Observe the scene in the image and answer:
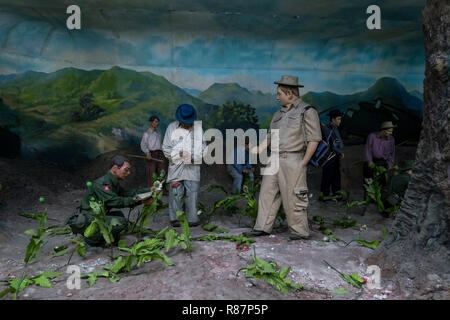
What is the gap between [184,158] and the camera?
5.41m

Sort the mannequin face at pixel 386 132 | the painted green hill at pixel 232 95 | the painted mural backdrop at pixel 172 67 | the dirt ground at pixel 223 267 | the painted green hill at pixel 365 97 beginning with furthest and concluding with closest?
the painted green hill at pixel 365 97 < the painted green hill at pixel 232 95 < the painted mural backdrop at pixel 172 67 < the mannequin face at pixel 386 132 < the dirt ground at pixel 223 267

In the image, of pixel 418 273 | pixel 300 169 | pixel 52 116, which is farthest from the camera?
pixel 52 116

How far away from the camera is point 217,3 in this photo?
7410mm

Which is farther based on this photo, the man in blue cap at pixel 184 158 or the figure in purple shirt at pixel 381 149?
the figure in purple shirt at pixel 381 149

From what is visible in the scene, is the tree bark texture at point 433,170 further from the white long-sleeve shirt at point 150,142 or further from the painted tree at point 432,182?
the white long-sleeve shirt at point 150,142

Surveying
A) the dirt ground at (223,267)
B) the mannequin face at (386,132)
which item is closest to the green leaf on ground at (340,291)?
the dirt ground at (223,267)

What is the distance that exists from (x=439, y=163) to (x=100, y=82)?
6971 millimetres

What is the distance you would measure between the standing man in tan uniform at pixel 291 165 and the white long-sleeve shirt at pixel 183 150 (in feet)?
3.85

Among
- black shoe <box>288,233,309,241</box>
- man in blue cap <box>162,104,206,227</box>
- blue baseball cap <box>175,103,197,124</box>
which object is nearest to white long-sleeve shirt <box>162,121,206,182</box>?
man in blue cap <box>162,104,206,227</box>

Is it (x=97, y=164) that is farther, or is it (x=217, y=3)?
(x=97, y=164)

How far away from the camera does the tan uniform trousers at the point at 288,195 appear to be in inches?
178

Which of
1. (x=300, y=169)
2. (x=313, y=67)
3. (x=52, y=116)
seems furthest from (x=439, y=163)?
(x=52, y=116)
